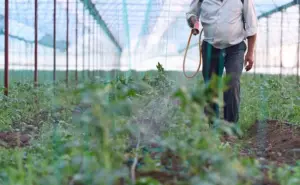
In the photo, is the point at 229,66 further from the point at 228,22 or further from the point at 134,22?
the point at 134,22

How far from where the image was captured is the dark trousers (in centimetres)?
540

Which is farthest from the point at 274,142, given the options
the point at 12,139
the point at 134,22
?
the point at 134,22

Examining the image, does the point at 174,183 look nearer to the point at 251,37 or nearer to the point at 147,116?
the point at 147,116

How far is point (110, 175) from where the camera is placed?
7.07 feet

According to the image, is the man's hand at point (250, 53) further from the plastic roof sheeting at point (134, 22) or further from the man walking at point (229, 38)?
the plastic roof sheeting at point (134, 22)

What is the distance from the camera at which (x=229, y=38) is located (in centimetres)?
543

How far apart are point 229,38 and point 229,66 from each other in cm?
24

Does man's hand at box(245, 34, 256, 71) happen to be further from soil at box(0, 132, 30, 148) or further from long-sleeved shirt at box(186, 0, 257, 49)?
soil at box(0, 132, 30, 148)

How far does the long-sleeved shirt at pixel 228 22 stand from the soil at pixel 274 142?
0.84m

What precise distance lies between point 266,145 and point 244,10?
50.7 inches

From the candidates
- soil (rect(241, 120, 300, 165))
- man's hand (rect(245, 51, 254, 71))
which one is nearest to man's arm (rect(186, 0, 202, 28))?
man's hand (rect(245, 51, 254, 71))

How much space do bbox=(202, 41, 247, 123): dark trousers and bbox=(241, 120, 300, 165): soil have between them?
290 mm

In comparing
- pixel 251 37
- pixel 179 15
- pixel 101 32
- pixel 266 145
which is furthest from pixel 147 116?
pixel 101 32

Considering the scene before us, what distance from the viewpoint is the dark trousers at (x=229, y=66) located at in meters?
5.40
